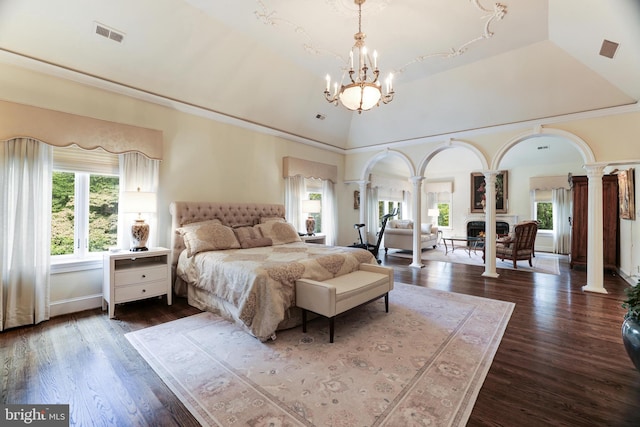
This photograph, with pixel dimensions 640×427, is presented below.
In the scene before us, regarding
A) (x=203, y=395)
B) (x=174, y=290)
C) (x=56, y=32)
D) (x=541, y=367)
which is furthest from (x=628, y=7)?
(x=174, y=290)

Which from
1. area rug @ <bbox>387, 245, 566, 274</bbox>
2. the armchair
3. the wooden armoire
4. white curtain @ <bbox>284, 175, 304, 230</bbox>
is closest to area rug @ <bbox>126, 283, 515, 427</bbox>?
white curtain @ <bbox>284, 175, 304, 230</bbox>

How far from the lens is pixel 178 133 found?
4312 millimetres

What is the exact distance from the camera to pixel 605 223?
5.85 meters

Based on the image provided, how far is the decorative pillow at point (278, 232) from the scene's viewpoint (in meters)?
4.73

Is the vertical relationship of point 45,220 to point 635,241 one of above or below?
above

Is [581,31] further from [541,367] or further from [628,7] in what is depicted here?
[541,367]

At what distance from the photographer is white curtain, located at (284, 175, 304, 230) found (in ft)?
19.9

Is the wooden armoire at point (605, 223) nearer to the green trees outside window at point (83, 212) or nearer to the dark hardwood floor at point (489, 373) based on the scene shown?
the dark hardwood floor at point (489, 373)

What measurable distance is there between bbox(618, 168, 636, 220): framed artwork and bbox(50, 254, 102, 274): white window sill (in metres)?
8.63

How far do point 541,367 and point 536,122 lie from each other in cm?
447

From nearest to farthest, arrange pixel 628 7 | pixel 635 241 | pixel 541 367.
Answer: pixel 541 367
pixel 628 7
pixel 635 241

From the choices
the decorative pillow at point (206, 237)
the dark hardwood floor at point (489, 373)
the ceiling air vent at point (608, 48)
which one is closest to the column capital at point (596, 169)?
the ceiling air vent at point (608, 48)

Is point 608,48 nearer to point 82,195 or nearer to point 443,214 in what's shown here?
point 82,195

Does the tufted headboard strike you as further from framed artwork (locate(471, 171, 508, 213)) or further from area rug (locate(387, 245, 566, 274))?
framed artwork (locate(471, 171, 508, 213))
